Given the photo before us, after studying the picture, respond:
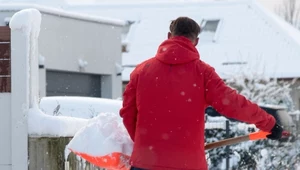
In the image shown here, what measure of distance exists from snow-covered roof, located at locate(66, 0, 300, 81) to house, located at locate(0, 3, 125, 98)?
5570 millimetres

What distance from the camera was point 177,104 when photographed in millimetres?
4973

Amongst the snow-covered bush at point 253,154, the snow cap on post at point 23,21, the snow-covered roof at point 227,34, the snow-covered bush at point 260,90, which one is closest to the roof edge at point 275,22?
the snow-covered roof at point 227,34

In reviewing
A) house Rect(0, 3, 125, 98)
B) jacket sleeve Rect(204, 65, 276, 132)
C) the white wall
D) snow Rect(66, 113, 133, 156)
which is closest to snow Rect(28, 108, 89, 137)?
the white wall

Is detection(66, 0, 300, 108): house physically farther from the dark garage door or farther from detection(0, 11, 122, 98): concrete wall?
the dark garage door

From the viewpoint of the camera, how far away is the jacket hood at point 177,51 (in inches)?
197

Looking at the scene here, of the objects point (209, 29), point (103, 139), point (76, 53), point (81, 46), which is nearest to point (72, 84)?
point (76, 53)

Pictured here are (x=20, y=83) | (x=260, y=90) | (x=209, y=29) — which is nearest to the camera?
(x=20, y=83)

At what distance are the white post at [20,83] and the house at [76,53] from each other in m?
11.0

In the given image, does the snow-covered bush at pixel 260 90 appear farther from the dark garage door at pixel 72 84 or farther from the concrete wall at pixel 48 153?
the concrete wall at pixel 48 153

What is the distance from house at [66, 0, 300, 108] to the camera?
27906mm

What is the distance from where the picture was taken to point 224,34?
2956 centimetres

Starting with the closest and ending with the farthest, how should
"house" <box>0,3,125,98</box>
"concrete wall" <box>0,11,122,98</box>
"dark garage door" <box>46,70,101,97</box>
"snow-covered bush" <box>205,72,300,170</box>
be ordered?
"snow-covered bush" <box>205,72,300,170</box>, "house" <box>0,3,125,98</box>, "concrete wall" <box>0,11,122,98</box>, "dark garage door" <box>46,70,101,97</box>

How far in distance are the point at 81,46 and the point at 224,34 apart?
31.7 feet

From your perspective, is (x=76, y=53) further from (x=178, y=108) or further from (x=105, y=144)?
(x=178, y=108)
